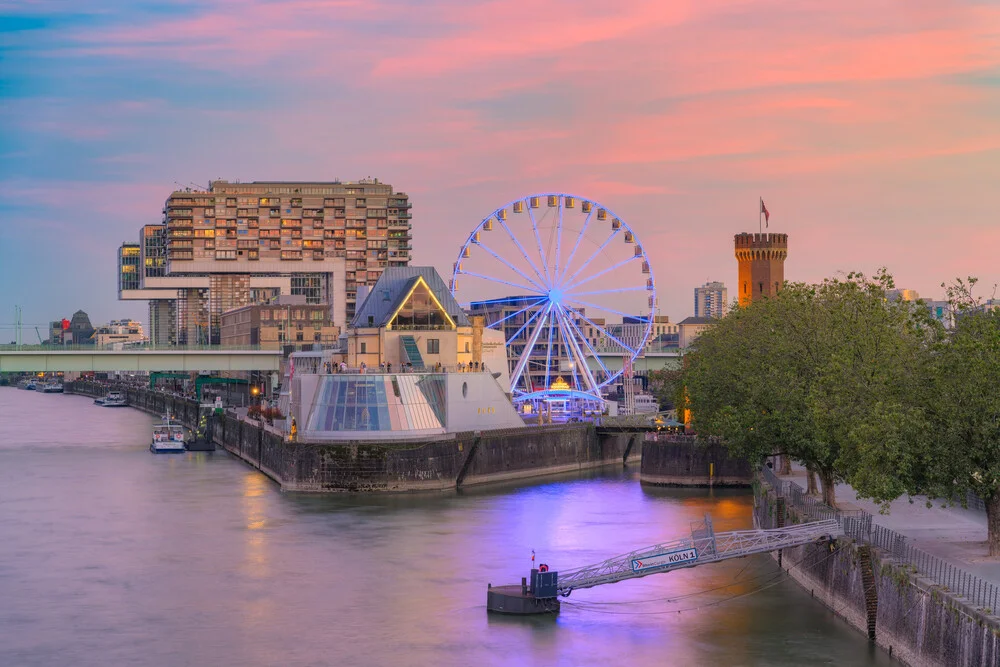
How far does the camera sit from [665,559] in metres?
49.6

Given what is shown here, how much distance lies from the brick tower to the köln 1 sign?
304 feet

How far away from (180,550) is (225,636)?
17.7 meters

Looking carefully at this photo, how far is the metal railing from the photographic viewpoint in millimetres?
35875

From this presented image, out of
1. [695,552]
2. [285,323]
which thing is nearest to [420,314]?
[695,552]

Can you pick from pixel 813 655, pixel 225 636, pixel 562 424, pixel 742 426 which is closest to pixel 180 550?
pixel 225 636

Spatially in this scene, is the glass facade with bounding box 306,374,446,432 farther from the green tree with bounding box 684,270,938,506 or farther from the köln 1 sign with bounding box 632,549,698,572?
the köln 1 sign with bounding box 632,549,698,572

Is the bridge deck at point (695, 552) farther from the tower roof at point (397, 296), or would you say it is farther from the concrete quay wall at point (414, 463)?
the tower roof at point (397, 296)

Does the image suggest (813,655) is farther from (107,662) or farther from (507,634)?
(107,662)

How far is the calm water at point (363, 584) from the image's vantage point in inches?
1774

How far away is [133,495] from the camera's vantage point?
8488 cm

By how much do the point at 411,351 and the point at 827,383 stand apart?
47.8 metres

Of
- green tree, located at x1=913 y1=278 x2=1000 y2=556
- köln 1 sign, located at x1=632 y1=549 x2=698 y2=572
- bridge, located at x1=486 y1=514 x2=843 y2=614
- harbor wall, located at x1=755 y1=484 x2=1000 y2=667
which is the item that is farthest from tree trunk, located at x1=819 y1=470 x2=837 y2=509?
green tree, located at x1=913 y1=278 x2=1000 y2=556

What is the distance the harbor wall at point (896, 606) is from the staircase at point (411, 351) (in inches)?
1881

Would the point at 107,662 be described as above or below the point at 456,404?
below
